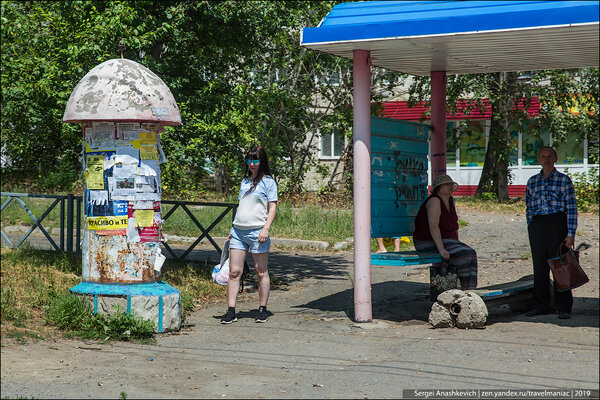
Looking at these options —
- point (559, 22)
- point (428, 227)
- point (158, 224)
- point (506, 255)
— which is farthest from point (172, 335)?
point (506, 255)

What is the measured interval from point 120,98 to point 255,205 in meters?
1.74

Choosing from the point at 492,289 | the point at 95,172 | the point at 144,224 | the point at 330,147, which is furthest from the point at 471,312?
the point at 330,147

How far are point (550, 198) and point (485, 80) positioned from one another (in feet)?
44.0

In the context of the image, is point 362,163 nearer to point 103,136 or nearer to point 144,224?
point 144,224

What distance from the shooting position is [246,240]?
26.1 ft

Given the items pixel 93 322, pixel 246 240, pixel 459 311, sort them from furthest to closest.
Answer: pixel 246 240, pixel 459 311, pixel 93 322

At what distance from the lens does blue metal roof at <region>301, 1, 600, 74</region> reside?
6.40m

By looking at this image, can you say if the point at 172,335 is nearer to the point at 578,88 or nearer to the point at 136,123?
the point at 136,123

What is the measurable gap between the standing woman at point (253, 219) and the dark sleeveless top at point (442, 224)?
71.3 inches

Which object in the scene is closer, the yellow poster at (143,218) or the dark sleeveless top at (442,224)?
the yellow poster at (143,218)

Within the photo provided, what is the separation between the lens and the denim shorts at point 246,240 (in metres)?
7.94

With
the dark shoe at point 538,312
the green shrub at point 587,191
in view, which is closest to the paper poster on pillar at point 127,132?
the dark shoe at point 538,312

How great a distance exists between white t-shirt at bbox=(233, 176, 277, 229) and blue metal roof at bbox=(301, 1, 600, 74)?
1.56 metres

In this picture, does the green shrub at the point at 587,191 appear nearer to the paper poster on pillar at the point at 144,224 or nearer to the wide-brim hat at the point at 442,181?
the wide-brim hat at the point at 442,181
